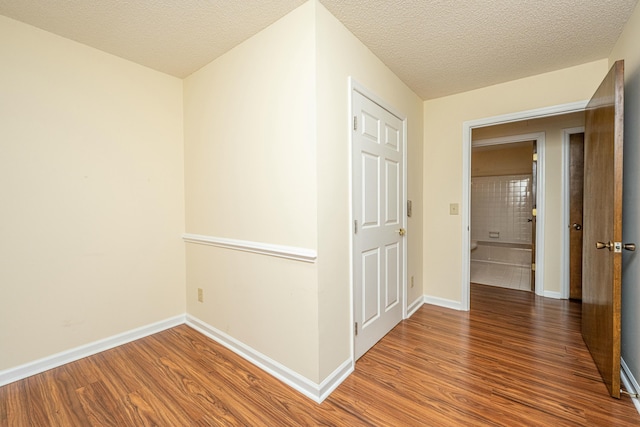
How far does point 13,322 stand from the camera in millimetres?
1860

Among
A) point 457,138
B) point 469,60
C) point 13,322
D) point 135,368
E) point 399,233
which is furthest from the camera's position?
point 457,138

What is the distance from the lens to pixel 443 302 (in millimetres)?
3182

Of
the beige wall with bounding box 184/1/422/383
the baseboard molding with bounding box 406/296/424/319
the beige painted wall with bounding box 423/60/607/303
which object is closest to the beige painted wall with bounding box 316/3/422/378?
the beige wall with bounding box 184/1/422/383

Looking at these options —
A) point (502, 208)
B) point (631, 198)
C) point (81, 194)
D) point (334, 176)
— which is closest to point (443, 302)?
point (631, 198)

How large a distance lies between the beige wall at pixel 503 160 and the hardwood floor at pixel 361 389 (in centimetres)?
415

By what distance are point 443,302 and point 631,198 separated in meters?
1.90

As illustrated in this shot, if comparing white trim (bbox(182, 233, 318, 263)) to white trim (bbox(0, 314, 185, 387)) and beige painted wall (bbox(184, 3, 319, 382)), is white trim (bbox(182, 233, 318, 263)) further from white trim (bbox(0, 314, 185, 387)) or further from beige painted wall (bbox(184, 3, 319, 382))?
white trim (bbox(0, 314, 185, 387))

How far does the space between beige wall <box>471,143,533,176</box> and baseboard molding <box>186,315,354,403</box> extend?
535 centimetres

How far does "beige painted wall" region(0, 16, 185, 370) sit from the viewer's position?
1863 mm

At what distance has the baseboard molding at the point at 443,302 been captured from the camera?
3.07 metres

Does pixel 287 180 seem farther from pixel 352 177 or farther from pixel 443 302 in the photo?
pixel 443 302

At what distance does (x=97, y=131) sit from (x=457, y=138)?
341 centimetres

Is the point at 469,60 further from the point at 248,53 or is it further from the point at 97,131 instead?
the point at 97,131

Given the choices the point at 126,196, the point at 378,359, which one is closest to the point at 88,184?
the point at 126,196
